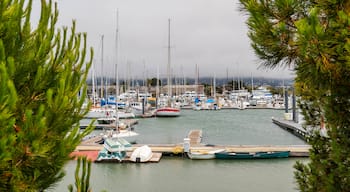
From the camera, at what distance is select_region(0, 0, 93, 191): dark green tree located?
1655 mm

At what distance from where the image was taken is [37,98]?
2064 millimetres

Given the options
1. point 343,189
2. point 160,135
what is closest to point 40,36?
point 343,189

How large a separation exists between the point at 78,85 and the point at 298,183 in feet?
7.06

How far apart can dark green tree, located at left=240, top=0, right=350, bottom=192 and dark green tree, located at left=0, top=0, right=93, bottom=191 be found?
4.47 feet

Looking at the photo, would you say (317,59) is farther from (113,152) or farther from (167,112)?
(167,112)

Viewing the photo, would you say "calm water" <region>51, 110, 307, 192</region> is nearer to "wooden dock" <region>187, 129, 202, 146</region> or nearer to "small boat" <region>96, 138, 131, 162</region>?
"small boat" <region>96, 138, 131, 162</region>

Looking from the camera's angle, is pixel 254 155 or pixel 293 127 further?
pixel 293 127

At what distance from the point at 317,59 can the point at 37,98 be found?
5.78 feet

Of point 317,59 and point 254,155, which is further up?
point 317,59

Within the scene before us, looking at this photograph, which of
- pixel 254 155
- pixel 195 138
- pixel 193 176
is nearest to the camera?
pixel 193 176

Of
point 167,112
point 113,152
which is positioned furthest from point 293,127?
Answer: point 167,112

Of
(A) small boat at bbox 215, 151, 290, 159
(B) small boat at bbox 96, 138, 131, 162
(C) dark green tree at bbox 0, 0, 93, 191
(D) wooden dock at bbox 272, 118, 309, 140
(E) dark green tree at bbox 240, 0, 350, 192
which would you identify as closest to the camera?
(C) dark green tree at bbox 0, 0, 93, 191

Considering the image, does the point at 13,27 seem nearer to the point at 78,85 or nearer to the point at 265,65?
the point at 78,85

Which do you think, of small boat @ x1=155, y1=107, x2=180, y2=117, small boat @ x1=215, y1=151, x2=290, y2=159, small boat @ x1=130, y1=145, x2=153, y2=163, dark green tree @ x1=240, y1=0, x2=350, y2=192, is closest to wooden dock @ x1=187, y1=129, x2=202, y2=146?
small boat @ x1=215, y1=151, x2=290, y2=159
